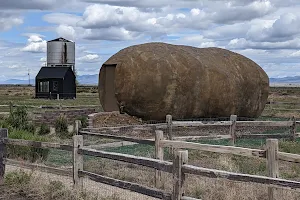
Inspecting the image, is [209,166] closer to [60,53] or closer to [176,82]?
[176,82]

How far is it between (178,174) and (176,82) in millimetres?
12204

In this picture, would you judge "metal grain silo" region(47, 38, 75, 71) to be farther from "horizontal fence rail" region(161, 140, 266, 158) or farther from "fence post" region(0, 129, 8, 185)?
"horizontal fence rail" region(161, 140, 266, 158)

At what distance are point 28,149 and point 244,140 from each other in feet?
25.0

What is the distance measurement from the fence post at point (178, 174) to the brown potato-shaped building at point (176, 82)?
1177 centimetres

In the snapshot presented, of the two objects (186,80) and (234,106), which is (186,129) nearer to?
(186,80)

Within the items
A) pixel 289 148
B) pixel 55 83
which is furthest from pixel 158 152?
pixel 55 83

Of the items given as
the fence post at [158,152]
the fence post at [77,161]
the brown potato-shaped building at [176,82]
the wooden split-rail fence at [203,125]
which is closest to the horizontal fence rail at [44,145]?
the fence post at [77,161]

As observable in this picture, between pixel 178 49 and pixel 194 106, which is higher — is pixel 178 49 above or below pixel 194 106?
above

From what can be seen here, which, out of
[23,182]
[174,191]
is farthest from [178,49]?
[174,191]

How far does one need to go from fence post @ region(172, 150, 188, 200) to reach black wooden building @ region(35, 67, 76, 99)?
1791 inches

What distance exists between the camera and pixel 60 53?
200 feet

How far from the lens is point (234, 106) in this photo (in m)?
20.0

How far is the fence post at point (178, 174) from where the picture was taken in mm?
5844

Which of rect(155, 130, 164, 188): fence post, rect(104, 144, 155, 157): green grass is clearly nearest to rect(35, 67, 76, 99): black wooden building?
rect(104, 144, 155, 157): green grass
